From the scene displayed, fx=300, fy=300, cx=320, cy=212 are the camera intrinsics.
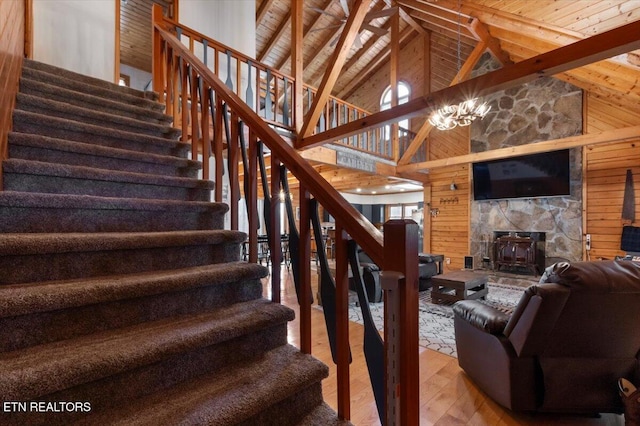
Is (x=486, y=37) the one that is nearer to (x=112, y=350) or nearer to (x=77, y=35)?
(x=77, y=35)

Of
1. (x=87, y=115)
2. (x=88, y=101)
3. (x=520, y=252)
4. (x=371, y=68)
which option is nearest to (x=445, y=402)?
(x=87, y=115)

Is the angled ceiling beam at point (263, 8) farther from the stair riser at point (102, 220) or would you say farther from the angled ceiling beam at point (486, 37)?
the stair riser at point (102, 220)

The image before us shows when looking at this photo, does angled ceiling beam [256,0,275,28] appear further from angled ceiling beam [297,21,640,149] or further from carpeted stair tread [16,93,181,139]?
carpeted stair tread [16,93,181,139]

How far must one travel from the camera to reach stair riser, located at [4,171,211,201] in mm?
1415

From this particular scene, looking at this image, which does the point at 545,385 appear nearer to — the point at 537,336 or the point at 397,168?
the point at 537,336

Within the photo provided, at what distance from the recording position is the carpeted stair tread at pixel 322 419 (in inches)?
42.8

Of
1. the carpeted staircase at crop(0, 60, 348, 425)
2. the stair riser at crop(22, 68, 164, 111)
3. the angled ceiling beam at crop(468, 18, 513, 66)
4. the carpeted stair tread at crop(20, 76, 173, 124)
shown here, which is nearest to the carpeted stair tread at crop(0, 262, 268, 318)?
the carpeted staircase at crop(0, 60, 348, 425)

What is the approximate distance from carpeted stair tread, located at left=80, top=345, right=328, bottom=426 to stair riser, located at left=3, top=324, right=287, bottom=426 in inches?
1.0

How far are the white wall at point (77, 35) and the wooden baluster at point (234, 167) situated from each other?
11.2ft

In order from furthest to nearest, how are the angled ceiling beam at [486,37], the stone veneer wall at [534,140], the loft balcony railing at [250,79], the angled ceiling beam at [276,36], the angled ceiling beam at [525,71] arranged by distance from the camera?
the angled ceiling beam at [276,36]
the stone veneer wall at [534,140]
the angled ceiling beam at [486,37]
the loft balcony railing at [250,79]
the angled ceiling beam at [525,71]

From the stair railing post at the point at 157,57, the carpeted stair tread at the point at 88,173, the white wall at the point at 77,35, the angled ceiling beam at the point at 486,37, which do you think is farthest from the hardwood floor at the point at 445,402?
the angled ceiling beam at the point at 486,37

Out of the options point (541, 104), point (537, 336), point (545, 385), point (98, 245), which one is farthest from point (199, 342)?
point (541, 104)

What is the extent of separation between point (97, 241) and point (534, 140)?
750cm

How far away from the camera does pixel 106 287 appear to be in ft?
3.53
